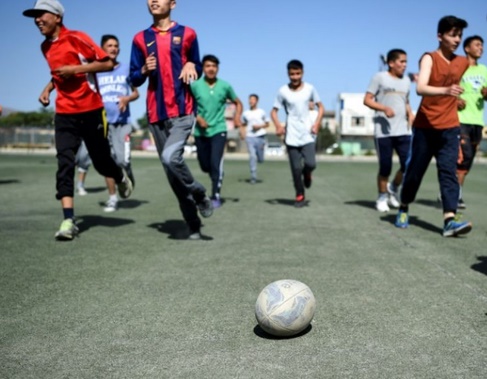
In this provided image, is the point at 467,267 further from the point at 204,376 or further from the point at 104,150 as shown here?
the point at 104,150

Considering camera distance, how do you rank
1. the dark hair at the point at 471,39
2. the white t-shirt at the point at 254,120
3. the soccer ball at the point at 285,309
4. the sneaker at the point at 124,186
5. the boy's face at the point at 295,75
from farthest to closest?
the white t-shirt at the point at 254,120 → the boy's face at the point at 295,75 → the dark hair at the point at 471,39 → the sneaker at the point at 124,186 → the soccer ball at the point at 285,309

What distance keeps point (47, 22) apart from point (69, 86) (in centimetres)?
67

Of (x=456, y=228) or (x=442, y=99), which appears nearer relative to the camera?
(x=456, y=228)

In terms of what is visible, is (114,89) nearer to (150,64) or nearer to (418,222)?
(150,64)

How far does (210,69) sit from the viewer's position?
9.34 m

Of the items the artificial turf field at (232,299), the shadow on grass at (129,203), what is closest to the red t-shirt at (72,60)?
the artificial turf field at (232,299)

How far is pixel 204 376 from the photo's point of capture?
2445 millimetres

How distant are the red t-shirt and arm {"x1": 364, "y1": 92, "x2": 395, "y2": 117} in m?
3.97

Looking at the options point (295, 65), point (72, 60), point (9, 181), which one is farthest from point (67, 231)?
point (9, 181)

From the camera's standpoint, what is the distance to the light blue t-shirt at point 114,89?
8.88 meters

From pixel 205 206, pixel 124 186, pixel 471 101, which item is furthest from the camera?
pixel 471 101

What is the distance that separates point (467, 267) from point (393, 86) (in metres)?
4.69

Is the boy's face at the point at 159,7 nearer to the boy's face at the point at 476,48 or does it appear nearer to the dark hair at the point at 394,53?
the dark hair at the point at 394,53

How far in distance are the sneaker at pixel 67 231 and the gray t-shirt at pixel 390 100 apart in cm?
493
